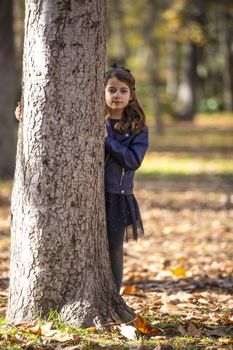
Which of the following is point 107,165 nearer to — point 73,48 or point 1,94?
point 73,48

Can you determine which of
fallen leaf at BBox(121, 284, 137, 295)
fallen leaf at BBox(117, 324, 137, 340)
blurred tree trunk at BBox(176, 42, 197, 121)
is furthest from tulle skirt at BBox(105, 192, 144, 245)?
blurred tree trunk at BBox(176, 42, 197, 121)

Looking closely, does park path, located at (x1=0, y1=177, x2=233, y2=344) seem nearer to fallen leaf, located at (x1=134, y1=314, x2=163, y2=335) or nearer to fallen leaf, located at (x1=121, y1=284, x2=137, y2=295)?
fallen leaf, located at (x1=121, y1=284, x2=137, y2=295)

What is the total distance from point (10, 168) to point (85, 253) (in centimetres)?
1051

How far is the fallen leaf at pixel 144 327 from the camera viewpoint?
4121mm

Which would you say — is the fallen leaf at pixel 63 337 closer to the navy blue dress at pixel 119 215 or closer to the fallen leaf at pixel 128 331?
the fallen leaf at pixel 128 331

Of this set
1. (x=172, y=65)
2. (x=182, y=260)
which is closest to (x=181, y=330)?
(x=182, y=260)

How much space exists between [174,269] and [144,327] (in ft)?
8.66

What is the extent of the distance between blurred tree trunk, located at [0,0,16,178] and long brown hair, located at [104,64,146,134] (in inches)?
376

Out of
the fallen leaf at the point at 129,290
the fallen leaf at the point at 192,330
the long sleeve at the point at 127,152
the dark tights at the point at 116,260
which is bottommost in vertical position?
the fallen leaf at the point at 129,290

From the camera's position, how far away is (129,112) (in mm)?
4723

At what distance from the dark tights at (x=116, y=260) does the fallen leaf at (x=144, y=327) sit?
1.79 feet

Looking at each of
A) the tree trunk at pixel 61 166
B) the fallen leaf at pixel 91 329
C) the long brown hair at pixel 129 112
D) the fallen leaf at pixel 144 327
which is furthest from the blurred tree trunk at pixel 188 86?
the fallen leaf at pixel 91 329

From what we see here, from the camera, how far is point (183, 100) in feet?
109

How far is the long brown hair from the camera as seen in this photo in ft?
15.2
